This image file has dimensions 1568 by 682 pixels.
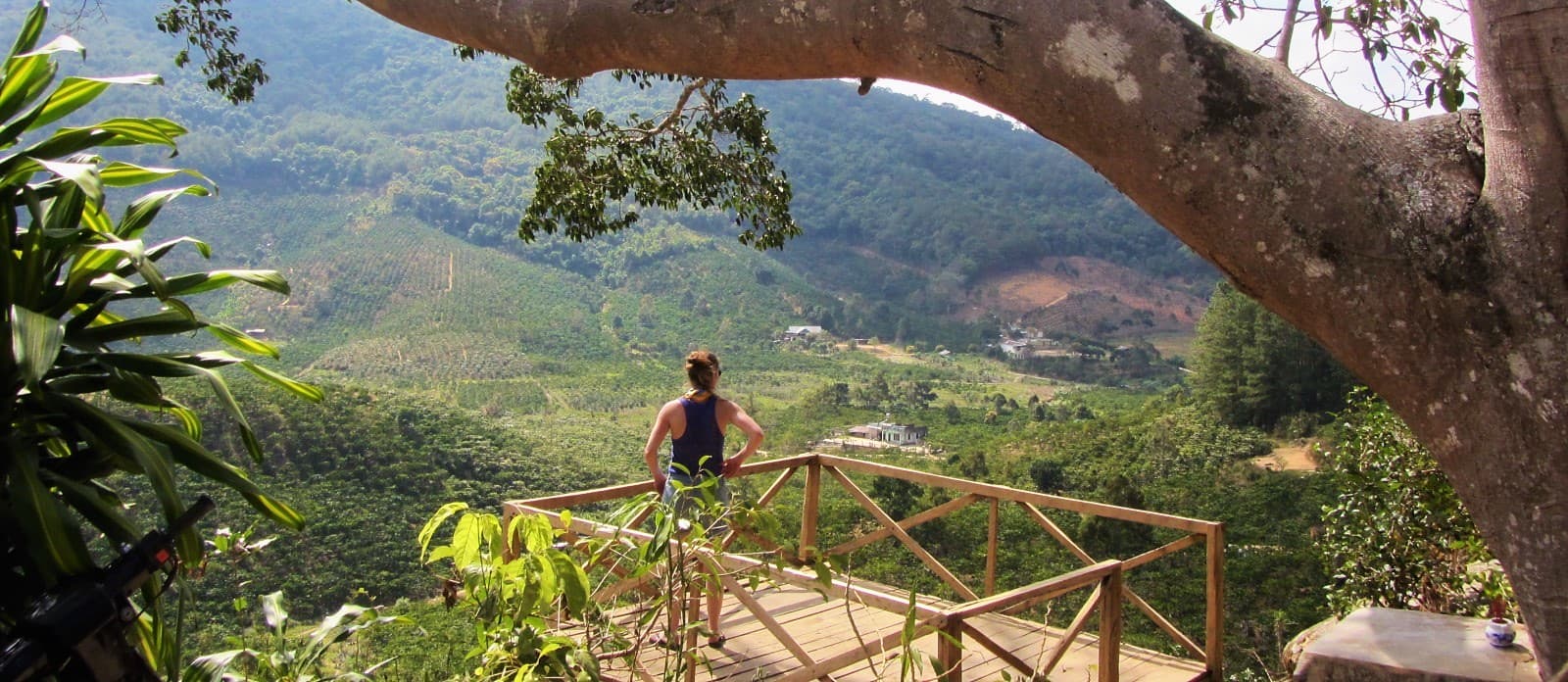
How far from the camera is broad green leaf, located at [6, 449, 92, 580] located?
1.29 metres

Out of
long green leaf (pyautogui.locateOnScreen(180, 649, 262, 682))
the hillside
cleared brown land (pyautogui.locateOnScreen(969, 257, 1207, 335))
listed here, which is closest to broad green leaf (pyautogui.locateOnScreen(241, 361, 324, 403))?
long green leaf (pyautogui.locateOnScreen(180, 649, 262, 682))

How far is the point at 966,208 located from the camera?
145ft

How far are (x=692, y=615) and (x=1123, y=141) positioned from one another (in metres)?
2.00

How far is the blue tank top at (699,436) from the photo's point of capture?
3318 mm

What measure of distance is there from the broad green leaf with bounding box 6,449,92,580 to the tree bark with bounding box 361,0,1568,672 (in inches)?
50.1

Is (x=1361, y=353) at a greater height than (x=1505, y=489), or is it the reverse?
(x=1361, y=353)

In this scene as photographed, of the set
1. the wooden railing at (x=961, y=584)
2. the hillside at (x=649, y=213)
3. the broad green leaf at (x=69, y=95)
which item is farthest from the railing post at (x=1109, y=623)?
the hillside at (x=649, y=213)

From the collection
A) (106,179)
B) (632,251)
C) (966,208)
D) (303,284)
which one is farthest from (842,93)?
(106,179)

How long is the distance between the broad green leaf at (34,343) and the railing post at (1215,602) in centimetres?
312

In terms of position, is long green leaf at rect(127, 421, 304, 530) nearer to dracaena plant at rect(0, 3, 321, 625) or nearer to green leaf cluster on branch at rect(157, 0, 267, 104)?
dracaena plant at rect(0, 3, 321, 625)

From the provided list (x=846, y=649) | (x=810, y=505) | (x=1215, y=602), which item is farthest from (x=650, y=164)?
(x=1215, y=602)

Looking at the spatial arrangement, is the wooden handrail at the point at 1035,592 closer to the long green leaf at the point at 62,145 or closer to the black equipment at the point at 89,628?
the black equipment at the point at 89,628

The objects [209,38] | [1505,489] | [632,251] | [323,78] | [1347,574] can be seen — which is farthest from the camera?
[323,78]

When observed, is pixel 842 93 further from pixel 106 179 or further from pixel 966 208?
pixel 106 179
